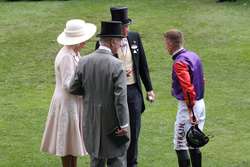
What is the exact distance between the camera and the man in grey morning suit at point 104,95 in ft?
15.3

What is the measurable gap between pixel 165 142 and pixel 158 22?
7858 millimetres

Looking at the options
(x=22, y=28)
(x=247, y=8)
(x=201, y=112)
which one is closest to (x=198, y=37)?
(x=247, y=8)

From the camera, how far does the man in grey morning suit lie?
183 inches

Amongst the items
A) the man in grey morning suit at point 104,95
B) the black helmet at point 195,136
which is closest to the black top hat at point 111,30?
the man in grey morning suit at point 104,95

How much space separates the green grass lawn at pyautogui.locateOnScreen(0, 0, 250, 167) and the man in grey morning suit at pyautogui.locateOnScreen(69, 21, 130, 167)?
1.65 m

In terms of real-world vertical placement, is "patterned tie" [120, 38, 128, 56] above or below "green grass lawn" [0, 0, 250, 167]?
above

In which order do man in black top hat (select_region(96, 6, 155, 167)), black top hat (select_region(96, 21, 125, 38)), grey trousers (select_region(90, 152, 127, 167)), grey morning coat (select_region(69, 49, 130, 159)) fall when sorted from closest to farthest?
1. grey morning coat (select_region(69, 49, 130, 159))
2. black top hat (select_region(96, 21, 125, 38))
3. grey trousers (select_region(90, 152, 127, 167))
4. man in black top hat (select_region(96, 6, 155, 167))

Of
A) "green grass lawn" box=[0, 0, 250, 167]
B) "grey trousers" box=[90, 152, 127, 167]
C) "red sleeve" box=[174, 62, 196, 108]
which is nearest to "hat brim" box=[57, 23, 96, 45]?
"red sleeve" box=[174, 62, 196, 108]

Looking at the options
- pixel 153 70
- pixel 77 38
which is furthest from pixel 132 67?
pixel 153 70

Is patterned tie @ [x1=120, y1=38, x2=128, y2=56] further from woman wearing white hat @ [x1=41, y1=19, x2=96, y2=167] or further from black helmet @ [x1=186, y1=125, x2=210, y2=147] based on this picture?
black helmet @ [x1=186, y1=125, x2=210, y2=147]

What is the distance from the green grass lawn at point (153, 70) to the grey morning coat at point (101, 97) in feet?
5.47

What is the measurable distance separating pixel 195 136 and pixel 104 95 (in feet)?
4.20

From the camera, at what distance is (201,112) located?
222 inches

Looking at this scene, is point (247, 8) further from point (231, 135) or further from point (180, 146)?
point (180, 146)
